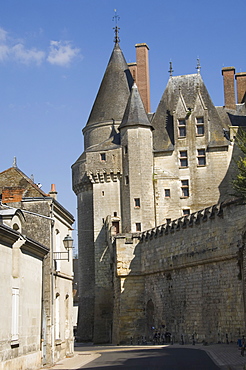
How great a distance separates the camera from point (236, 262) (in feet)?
82.1

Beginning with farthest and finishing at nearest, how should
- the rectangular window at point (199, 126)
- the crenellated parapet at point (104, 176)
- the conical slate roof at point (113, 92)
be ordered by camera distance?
the conical slate roof at point (113, 92) < the rectangular window at point (199, 126) < the crenellated parapet at point (104, 176)

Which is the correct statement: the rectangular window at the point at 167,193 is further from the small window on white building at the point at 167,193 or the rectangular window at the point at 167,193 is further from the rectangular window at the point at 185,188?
the rectangular window at the point at 185,188

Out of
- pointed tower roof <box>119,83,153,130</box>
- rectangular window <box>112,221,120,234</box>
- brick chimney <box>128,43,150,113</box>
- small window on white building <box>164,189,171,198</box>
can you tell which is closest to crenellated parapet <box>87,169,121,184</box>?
rectangular window <box>112,221,120,234</box>

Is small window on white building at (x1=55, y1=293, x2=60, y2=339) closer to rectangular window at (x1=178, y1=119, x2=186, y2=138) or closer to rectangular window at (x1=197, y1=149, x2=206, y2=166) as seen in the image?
rectangular window at (x1=197, y1=149, x2=206, y2=166)

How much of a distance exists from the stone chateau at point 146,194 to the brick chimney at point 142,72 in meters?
0.07

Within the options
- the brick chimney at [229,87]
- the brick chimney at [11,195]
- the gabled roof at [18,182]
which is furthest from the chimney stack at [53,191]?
the brick chimney at [229,87]

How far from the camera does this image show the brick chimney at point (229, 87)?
44.3 meters

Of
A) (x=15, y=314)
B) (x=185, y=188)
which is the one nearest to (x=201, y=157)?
(x=185, y=188)

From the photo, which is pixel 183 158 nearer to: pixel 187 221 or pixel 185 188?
pixel 185 188

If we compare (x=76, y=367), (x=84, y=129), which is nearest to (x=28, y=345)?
(x=76, y=367)

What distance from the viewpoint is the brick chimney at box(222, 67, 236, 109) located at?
44.3 metres

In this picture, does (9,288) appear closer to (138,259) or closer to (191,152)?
(138,259)

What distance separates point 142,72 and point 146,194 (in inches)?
420

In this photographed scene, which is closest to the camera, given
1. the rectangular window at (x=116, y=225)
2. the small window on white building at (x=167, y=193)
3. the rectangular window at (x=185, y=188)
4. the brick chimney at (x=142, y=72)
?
the rectangular window at (x=116, y=225)
